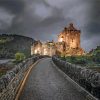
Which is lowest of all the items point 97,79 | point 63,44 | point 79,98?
point 79,98

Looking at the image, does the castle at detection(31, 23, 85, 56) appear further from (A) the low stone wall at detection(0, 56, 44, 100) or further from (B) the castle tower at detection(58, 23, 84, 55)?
(A) the low stone wall at detection(0, 56, 44, 100)

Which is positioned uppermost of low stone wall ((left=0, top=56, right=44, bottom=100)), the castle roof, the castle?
the castle roof

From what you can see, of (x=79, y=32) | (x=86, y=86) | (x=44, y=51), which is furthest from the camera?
(x=79, y=32)

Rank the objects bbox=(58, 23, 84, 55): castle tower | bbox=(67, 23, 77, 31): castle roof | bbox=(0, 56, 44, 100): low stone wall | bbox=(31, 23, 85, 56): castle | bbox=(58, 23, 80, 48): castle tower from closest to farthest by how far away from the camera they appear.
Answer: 1. bbox=(0, 56, 44, 100): low stone wall
2. bbox=(31, 23, 85, 56): castle
3. bbox=(58, 23, 84, 55): castle tower
4. bbox=(58, 23, 80, 48): castle tower
5. bbox=(67, 23, 77, 31): castle roof

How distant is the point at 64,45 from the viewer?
147 meters

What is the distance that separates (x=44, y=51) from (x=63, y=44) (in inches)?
547

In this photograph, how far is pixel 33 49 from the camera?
148000 mm

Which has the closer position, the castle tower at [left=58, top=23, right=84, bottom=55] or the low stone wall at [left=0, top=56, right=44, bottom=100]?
the low stone wall at [left=0, top=56, right=44, bottom=100]

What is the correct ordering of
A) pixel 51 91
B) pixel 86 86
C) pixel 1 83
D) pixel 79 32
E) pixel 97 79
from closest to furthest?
pixel 1 83, pixel 97 79, pixel 86 86, pixel 51 91, pixel 79 32

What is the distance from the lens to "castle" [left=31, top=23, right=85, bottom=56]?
5404 inches

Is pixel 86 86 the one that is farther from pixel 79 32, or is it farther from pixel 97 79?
pixel 79 32

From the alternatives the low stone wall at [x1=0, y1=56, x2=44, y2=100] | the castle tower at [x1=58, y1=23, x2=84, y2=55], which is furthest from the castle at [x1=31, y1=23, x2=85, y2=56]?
the low stone wall at [x1=0, y1=56, x2=44, y2=100]

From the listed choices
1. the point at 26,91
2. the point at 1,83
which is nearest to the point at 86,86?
the point at 26,91

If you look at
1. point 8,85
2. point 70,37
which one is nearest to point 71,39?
point 70,37
